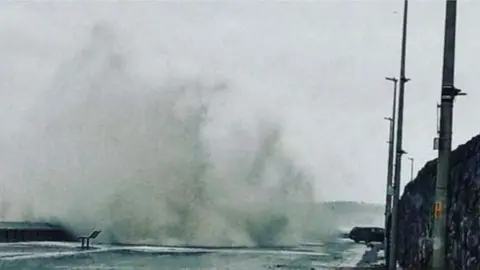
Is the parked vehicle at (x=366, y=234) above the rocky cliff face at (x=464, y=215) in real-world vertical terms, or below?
below

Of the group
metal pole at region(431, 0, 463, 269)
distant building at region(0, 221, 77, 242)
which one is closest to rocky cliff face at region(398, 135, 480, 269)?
metal pole at region(431, 0, 463, 269)

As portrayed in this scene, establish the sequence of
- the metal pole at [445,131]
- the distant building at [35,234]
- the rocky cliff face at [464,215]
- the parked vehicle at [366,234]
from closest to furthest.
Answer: the metal pole at [445,131]
the rocky cliff face at [464,215]
the distant building at [35,234]
the parked vehicle at [366,234]

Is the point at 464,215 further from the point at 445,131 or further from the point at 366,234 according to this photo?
the point at 366,234

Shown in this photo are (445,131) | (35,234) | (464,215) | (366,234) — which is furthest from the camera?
(366,234)

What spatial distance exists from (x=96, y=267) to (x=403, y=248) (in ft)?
57.9

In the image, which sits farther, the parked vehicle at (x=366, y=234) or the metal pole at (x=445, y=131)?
the parked vehicle at (x=366, y=234)

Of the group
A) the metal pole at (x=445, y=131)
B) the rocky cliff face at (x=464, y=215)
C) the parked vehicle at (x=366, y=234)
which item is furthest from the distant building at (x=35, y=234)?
the metal pole at (x=445, y=131)

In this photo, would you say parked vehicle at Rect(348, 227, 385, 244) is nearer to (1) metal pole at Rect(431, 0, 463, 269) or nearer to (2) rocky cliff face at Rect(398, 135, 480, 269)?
(2) rocky cliff face at Rect(398, 135, 480, 269)

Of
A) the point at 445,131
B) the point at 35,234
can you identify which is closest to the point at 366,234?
the point at 35,234

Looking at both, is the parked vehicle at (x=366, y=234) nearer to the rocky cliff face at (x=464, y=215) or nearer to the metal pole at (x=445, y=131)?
the rocky cliff face at (x=464, y=215)

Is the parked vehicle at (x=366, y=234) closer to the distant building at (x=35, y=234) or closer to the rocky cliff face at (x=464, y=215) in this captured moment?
the distant building at (x=35, y=234)

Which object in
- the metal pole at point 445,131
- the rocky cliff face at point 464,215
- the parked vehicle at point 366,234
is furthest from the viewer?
the parked vehicle at point 366,234

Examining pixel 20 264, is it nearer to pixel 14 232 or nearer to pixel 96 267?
pixel 96 267

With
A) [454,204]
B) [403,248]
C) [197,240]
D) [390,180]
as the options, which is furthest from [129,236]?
[454,204]
